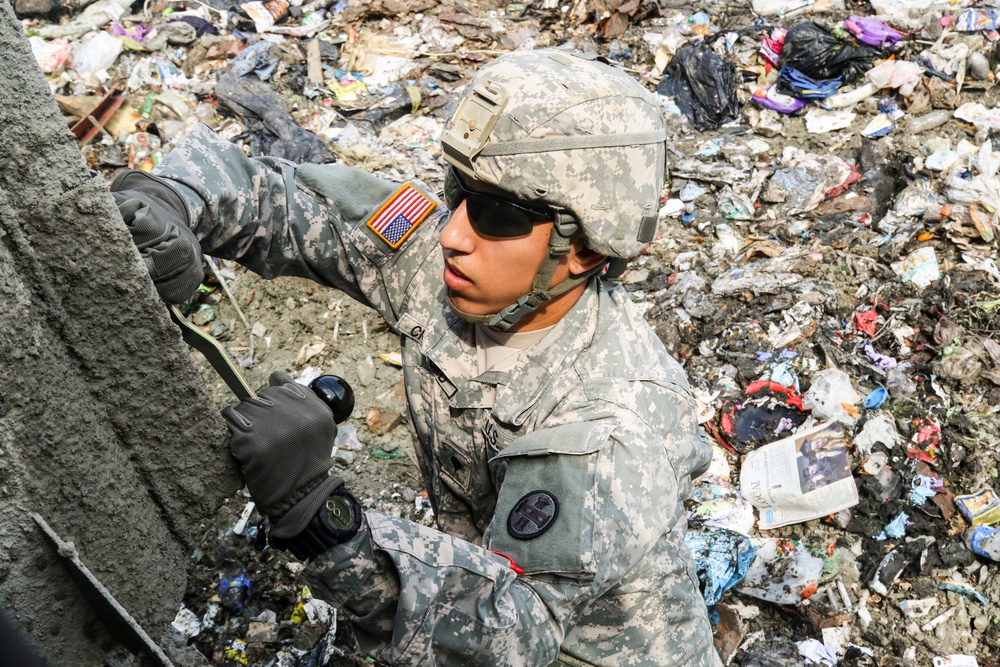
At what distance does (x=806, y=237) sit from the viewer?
5.36 m

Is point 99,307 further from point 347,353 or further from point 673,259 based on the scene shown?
point 673,259

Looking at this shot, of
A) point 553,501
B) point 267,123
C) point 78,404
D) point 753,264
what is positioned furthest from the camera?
point 267,123

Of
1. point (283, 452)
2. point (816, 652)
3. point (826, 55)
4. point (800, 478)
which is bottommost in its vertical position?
point (816, 652)

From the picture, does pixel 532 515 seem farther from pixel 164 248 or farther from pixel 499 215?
pixel 164 248

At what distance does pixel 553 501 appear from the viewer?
1903 millimetres

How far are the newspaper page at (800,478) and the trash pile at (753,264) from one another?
0.04 ft

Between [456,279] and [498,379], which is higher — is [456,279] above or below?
above

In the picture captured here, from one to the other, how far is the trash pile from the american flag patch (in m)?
1.66

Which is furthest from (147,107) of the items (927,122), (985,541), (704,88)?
(985,541)

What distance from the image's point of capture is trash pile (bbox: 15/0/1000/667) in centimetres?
369

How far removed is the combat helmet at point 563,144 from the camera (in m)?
2.02

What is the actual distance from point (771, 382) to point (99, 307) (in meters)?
3.69

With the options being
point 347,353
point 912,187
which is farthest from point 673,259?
point 347,353

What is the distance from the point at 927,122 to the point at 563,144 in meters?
5.10
